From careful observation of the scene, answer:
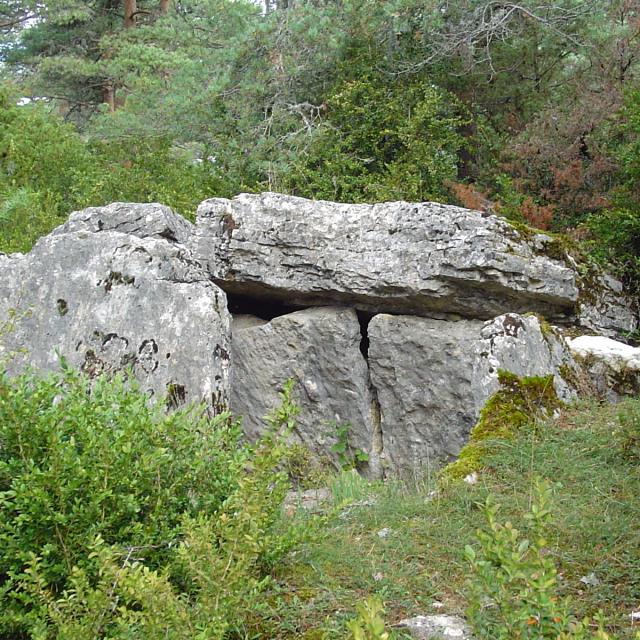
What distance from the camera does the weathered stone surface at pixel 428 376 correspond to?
7031 mm

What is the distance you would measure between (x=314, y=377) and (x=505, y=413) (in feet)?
8.43

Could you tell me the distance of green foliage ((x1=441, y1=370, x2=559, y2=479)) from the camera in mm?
5207

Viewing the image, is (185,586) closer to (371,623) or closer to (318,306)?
(371,623)

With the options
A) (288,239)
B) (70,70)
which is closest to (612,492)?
(288,239)

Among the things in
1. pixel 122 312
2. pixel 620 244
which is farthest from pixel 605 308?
pixel 122 312

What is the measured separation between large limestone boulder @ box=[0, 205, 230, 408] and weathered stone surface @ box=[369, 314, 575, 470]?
5.14 feet

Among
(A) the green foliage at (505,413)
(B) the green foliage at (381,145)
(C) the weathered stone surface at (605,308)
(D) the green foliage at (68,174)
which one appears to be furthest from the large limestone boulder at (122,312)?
(B) the green foliage at (381,145)

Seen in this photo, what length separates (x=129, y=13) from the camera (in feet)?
61.9

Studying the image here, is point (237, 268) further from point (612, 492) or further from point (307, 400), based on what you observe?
point (612, 492)

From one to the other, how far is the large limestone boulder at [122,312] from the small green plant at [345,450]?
135 centimetres

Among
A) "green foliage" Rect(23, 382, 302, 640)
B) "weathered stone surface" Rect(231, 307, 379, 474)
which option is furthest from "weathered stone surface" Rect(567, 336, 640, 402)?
"green foliage" Rect(23, 382, 302, 640)

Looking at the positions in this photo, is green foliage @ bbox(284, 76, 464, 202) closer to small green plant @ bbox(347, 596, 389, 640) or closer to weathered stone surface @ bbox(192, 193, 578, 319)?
weathered stone surface @ bbox(192, 193, 578, 319)

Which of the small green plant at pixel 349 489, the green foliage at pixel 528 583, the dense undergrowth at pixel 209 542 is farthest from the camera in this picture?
the small green plant at pixel 349 489

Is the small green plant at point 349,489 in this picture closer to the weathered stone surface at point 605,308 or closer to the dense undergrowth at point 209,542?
the dense undergrowth at point 209,542
